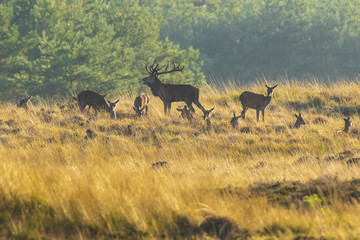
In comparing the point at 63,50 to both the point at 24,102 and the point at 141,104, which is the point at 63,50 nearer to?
the point at 24,102

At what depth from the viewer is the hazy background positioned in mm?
31969

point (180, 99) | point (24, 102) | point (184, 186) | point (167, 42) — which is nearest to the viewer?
point (184, 186)

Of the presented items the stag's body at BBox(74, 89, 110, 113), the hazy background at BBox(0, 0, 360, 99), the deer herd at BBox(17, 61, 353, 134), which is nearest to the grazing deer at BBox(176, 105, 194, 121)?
the deer herd at BBox(17, 61, 353, 134)

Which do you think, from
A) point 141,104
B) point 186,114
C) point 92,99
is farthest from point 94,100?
point 186,114

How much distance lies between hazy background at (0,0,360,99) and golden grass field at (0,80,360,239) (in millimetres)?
19047

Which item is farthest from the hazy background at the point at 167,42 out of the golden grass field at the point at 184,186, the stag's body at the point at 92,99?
the golden grass field at the point at 184,186

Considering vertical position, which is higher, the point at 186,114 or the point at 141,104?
the point at 141,104

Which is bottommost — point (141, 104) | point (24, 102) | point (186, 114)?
point (186, 114)

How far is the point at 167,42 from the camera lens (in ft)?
135

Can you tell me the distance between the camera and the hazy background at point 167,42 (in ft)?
105

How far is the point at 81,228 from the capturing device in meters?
6.21

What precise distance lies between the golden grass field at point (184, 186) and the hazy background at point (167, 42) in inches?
750

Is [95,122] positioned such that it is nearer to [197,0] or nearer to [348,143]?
[348,143]

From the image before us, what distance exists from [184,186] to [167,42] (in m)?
34.6
